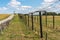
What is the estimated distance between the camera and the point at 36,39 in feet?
34.7

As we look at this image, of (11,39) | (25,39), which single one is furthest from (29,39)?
(11,39)

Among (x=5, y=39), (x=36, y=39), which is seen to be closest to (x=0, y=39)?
(x=5, y=39)

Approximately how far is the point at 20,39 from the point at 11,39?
23.3 inches

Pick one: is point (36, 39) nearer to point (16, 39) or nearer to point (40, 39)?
point (40, 39)

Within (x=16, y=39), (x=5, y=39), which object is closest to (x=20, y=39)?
(x=16, y=39)

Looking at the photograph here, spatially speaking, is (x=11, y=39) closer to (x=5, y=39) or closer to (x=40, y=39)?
(x=5, y=39)

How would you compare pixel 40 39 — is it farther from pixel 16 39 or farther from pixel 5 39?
pixel 5 39

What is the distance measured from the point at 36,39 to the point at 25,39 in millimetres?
725

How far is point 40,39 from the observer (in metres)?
10.6

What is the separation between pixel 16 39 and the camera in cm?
1077

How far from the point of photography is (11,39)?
35.9ft

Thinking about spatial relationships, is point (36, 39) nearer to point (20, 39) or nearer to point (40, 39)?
point (40, 39)

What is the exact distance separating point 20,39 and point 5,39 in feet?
3.05

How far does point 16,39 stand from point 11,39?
367 millimetres
